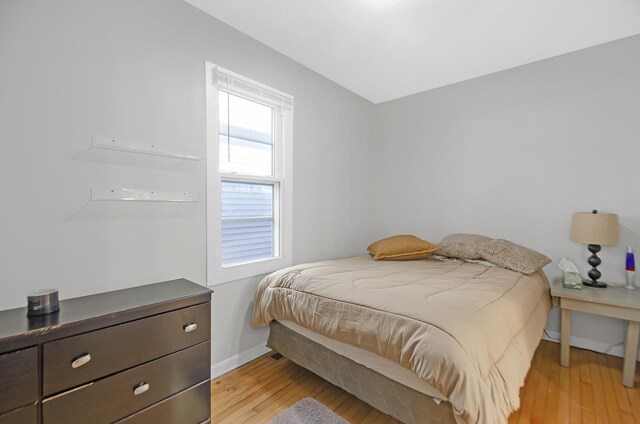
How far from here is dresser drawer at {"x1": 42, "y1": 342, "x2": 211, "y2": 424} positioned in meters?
1.07

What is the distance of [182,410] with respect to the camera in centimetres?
141

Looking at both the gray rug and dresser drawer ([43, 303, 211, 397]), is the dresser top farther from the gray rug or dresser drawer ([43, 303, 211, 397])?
the gray rug

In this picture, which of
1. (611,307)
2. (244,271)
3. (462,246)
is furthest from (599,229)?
(244,271)

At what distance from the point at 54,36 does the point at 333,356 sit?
228 cm

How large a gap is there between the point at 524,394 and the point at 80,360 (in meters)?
2.46

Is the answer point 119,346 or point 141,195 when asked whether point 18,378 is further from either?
point 141,195

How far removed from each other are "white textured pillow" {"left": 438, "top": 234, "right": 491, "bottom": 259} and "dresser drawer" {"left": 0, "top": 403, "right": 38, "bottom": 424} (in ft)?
9.34

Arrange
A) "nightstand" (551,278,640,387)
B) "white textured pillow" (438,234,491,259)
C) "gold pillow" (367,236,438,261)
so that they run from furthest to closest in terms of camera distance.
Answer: "gold pillow" (367,236,438,261), "white textured pillow" (438,234,491,259), "nightstand" (551,278,640,387)

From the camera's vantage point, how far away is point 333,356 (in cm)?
175

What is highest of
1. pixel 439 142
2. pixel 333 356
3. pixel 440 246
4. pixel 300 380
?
pixel 439 142

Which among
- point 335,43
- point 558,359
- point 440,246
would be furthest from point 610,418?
point 335,43

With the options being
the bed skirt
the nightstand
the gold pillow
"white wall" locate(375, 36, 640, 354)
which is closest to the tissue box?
the nightstand

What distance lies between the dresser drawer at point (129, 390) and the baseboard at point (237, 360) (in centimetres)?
57

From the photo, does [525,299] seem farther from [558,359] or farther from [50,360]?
[50,360]
